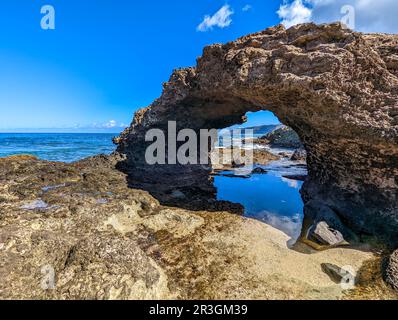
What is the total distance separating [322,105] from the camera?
708 cm

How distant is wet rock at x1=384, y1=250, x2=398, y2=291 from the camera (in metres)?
4.76

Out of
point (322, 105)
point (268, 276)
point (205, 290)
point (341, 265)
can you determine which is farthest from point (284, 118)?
point (205, 290)

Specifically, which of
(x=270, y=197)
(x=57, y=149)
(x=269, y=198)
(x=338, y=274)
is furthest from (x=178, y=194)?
(x=57, y=149)

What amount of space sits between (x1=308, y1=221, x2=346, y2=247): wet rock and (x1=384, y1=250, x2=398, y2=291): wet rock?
136cm

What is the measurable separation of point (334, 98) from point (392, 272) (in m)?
Result: 4.43

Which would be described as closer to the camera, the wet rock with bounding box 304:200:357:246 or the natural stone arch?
the natural stone arch

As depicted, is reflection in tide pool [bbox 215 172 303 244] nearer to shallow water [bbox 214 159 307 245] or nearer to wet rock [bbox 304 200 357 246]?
shallow water [bbox 214 159 307 245]

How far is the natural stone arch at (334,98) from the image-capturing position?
649 cm

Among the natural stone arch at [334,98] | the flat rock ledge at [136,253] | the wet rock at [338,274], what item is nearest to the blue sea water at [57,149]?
the flat rock ledge at [136,253]

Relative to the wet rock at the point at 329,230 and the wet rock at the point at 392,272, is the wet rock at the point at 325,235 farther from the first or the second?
the wet rock at the point at 392,272

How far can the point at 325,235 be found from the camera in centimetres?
663

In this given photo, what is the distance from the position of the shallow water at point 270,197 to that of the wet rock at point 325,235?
56 cm

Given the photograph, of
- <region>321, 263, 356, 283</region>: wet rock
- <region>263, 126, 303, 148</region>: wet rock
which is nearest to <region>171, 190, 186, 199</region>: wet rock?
<region>321, 263, 356, 283</region>: wet rock

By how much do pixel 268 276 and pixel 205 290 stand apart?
1.43 metres
